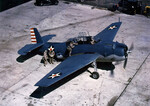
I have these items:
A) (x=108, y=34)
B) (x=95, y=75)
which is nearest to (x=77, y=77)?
(x=95, y=75)

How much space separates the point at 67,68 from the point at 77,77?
→ 170cm

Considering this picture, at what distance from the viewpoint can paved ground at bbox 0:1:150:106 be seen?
12727 millimetres

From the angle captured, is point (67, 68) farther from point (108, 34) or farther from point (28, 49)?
point (108, 34)

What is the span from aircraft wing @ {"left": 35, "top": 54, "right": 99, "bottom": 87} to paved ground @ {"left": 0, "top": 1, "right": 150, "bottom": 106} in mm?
1328

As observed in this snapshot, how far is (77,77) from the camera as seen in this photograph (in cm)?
1477

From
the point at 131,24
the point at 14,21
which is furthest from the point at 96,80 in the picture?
the point at 14,21

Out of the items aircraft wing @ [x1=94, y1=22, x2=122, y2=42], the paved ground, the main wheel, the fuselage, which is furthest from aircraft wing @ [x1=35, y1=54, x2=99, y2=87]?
aircraft wing @ [x1=94, y1=22, x2=122, y2=42]

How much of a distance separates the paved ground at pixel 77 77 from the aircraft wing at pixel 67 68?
4.36ft

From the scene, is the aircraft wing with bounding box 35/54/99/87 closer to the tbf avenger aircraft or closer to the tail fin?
the tbf avenger aircraft

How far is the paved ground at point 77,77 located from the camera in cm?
1273

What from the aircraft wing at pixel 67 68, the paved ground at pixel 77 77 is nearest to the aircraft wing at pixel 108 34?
the paved ground at pixel 77 77

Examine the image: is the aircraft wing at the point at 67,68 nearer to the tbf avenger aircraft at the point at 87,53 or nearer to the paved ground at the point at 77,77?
the tbf avenger aircraft at the point at 87,53

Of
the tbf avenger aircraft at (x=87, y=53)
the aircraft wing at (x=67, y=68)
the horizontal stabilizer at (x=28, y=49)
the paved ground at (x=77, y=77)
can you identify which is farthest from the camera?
the horizontal stabilizer at (x=28, y=49)

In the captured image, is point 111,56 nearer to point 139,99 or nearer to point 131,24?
point 139,99
